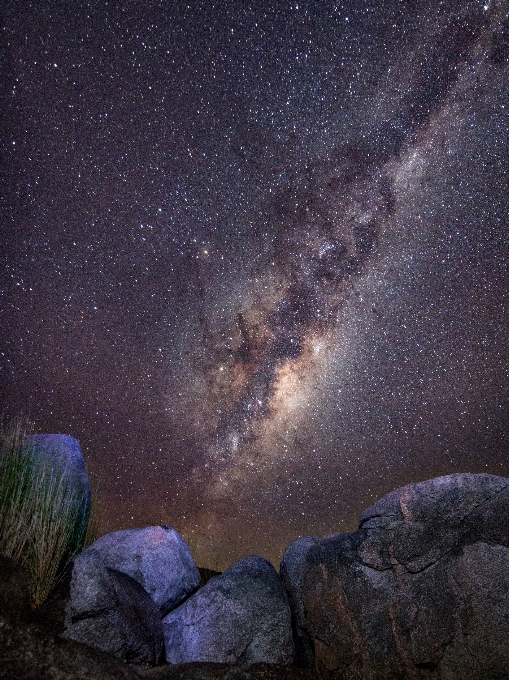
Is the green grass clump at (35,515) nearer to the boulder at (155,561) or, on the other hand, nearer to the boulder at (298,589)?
the boulder at (155,561)

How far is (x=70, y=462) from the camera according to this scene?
762 centimetres

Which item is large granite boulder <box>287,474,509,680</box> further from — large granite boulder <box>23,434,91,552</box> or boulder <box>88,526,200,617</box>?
large granite boulder <box>23,434,91,552</box>

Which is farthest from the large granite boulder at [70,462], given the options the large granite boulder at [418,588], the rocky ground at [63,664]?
the rocky ground at [63,664]

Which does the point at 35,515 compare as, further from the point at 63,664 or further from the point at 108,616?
the point at 63,664

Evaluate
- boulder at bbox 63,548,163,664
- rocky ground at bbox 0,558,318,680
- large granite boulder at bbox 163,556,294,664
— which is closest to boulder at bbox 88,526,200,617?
large granite boulder at bbox 163,556,294,664

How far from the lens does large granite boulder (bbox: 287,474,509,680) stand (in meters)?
4.48

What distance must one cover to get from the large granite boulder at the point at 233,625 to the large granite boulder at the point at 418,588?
13.9 inches

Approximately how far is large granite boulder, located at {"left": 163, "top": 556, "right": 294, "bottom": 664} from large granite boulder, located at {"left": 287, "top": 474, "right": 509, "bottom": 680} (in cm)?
35

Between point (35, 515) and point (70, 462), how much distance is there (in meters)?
2.41

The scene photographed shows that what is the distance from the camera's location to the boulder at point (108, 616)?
449 centimetres

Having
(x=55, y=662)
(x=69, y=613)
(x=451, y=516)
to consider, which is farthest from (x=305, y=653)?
(x=55, y=662)

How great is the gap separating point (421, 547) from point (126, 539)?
14.2ft

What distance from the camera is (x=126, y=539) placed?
6480mm

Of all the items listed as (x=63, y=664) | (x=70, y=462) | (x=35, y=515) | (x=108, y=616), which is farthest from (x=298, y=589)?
(x=70, y=462)
